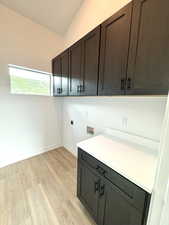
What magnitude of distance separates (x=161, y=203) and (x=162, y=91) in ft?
2.39

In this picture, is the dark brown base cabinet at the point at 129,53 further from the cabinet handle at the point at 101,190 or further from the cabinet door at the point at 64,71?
the cabinet handle at the point at 101,190

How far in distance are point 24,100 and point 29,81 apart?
1.51 feet

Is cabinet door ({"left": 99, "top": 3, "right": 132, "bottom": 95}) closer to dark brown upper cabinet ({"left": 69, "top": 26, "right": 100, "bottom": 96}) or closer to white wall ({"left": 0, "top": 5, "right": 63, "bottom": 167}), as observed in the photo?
dark brown upper cabinet ({"left": 69, "top": 26, "right": 100, "bottom": 96})

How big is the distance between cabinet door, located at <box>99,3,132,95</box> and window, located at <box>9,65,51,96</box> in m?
1.83

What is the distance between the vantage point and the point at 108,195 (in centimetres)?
102

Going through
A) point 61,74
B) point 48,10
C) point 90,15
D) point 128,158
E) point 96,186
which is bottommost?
point 96,186

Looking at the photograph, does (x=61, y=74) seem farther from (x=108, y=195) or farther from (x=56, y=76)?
(x=108, y=195)

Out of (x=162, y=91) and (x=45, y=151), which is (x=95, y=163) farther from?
(x=45, y=151)

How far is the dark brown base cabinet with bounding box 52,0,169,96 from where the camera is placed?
2.67ft

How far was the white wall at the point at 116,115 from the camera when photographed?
1237 mm

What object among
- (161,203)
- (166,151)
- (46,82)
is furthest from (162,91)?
(46,82)

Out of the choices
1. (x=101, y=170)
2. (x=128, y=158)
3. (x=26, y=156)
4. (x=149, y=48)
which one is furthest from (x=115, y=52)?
(x=26, y=156)

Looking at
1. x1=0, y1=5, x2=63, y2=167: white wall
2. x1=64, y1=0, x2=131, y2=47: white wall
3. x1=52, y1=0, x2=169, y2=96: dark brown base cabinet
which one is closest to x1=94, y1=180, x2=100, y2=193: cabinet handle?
x1=52, y1=0, x2=169, y2=96: dark brown base cabinet

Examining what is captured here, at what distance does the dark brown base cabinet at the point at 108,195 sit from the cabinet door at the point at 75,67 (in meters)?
1.03
